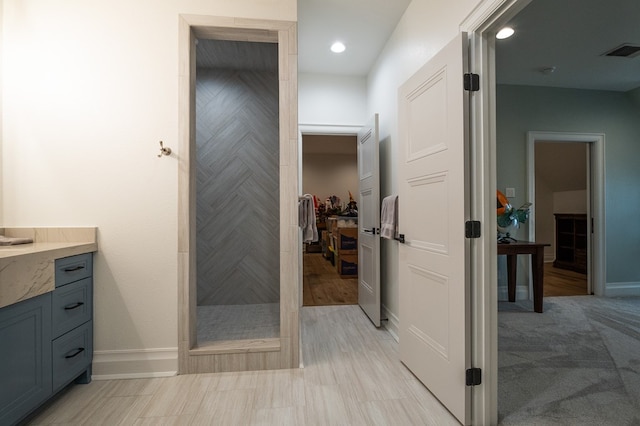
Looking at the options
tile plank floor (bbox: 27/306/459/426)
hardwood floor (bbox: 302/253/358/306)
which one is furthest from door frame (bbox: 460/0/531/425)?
hardwood floor (bbox: 302/253/358/306)

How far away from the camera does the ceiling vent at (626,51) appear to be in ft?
9.71

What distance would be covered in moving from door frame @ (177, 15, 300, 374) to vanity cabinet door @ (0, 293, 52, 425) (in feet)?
2.22

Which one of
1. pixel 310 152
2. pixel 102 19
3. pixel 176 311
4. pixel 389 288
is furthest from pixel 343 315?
pixel 310 152

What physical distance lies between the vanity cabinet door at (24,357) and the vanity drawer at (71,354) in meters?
0.06

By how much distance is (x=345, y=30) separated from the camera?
280cm

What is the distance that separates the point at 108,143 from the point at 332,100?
8.05 feet

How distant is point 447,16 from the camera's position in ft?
6.04

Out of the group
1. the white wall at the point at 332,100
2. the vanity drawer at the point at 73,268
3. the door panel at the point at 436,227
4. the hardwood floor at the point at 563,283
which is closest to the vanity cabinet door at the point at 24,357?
the vanity drawer at the point at 73,268

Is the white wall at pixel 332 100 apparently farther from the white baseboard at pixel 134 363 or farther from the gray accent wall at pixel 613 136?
the white baseboard at pixel 134 363

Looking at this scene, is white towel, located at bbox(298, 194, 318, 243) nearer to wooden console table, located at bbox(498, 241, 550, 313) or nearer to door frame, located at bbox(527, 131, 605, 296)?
wooden console table, located at bbox(498, 241, 550, 313)

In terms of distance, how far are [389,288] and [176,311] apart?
1943 millimetres

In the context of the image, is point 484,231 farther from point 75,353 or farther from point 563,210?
point 563,210

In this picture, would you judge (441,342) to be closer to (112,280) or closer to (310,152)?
(112,280)

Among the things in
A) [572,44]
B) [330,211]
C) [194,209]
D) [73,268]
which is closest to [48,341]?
[73,268]
